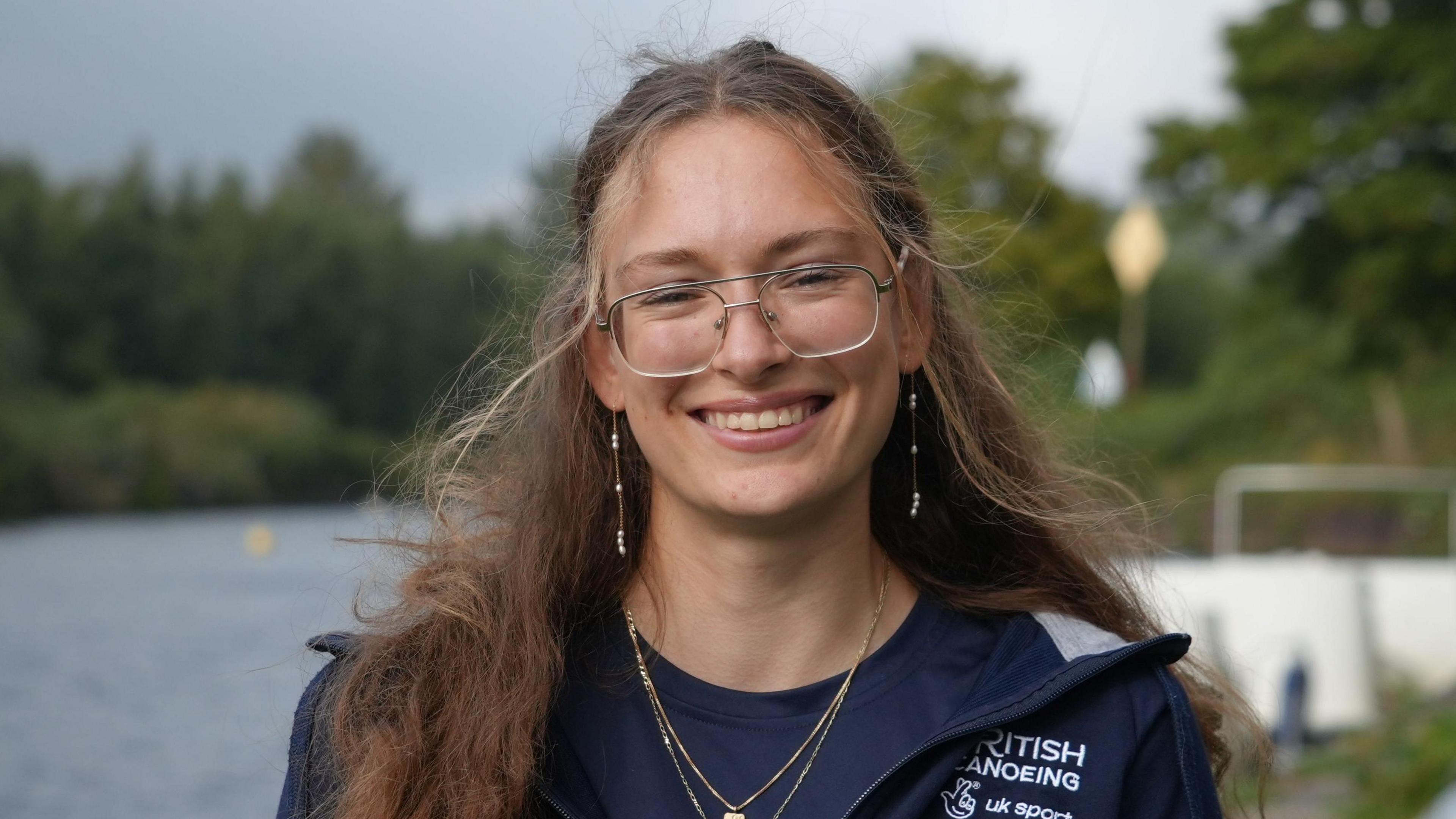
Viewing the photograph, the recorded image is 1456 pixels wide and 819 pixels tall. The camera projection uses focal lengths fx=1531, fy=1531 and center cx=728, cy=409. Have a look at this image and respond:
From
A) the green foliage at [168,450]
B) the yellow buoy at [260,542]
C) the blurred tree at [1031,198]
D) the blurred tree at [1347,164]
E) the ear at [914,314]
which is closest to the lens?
the ear at [914,314]

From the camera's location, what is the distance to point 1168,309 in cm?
4956

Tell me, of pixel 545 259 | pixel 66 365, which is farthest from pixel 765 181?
pixel 66 365

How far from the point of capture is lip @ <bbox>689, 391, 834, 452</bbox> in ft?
6.95

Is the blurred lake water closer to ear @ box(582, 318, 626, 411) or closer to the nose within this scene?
ear @ box(582, 318, 626, 411)

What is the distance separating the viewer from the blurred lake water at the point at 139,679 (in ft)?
30.1

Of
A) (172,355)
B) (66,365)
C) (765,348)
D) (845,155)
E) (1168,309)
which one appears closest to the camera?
(765,348)

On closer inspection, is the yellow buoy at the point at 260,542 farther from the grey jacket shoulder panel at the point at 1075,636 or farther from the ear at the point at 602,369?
the grey jacket shoulder panel at the point at 1075,636

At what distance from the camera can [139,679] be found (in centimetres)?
1132

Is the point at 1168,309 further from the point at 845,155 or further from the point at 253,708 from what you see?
the point at 845,155

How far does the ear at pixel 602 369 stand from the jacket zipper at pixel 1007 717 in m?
0.61

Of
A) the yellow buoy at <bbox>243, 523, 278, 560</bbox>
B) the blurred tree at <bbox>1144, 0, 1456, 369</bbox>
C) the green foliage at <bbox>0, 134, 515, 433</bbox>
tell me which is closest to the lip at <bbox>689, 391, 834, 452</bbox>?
the blurred tree at <bbox>1144, 0, 1456, 369</bbox>

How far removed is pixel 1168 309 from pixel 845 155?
4943 centimetres

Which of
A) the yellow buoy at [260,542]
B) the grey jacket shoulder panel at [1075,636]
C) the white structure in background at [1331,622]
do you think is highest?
the grey jacket shoulder panel at [1075,636]

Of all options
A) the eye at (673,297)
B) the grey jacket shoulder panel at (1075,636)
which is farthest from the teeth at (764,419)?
the grey jacket shoulder panel at (1075,636)
